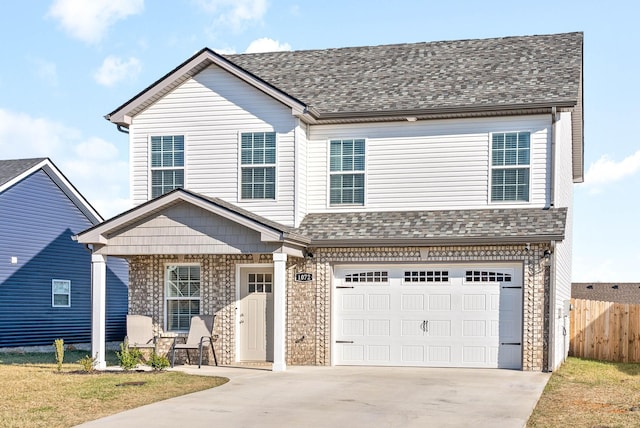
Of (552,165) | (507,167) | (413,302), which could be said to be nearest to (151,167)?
(413,302)

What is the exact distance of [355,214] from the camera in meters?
20.3

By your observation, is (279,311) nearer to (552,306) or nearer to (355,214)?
(355,214)

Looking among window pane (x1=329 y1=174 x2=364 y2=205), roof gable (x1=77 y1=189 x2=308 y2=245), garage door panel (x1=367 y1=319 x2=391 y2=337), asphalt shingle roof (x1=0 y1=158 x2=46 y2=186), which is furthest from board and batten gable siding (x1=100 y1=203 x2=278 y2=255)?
asphalt shingle roof (x1=0 y1=158 x2=46 y2=186)

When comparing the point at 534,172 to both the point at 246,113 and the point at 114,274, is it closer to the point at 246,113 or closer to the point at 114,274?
the point at 246,113

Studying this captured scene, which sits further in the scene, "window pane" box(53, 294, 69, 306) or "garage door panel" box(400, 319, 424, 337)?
"window pane" box(53, 294, 69, 306)

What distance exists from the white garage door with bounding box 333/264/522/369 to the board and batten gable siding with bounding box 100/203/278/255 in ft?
8.80

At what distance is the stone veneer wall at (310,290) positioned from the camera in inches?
733

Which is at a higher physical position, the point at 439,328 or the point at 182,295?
the point at 182,295

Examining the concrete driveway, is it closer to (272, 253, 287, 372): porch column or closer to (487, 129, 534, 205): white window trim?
(272, 253, 287, 372): porch column

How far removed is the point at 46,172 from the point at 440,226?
14.8 m

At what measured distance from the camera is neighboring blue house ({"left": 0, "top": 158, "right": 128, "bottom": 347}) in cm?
2673

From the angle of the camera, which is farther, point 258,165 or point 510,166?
point 258,165

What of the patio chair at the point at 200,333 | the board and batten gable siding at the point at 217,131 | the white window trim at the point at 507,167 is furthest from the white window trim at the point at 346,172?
the patio chair at the point at 200,333

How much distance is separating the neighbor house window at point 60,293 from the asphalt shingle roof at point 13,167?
12.3 feet
